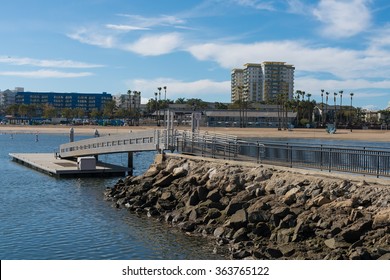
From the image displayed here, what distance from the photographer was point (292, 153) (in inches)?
1024

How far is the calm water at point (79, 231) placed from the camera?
1986 cm

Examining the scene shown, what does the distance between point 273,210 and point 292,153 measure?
19.1 ft

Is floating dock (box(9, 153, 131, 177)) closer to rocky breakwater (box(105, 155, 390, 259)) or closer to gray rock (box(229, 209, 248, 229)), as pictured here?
rocky breakwater (box(105, 155, 390, 259))

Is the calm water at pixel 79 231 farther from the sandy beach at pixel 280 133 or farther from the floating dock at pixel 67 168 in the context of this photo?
the sandy beach at pixel 280 133

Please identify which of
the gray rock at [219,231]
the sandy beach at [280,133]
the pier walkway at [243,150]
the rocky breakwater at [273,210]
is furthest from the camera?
the sandy beach at [280,133]

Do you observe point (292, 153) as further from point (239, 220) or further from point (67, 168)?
point (67, 168)

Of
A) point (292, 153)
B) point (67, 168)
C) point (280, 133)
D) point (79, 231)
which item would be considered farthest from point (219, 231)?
point (280, 133)

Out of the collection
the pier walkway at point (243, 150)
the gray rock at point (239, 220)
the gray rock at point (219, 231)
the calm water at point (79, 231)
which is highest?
the pier walkway at point (243, 150)

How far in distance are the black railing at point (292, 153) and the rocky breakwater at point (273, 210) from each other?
1422 millimetres

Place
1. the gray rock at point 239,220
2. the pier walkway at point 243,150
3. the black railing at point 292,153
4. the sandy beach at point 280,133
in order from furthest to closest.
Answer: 1. the sandy beach at point 280,133
2. the pier walkway at point 243,150
3. the black railing at point 292,153
4. the gray rock at point 239,220

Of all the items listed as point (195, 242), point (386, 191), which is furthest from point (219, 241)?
point (386, 191)

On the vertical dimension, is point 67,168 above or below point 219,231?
above

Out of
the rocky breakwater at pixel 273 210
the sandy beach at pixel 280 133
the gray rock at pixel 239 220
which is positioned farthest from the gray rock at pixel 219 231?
the sandy beach at pixel 280 133
